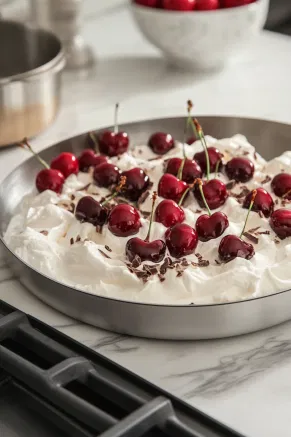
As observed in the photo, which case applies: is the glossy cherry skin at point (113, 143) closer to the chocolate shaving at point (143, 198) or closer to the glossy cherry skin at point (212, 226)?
the chocolate shaving at point (143, 198)

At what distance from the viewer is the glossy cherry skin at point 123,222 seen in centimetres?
112

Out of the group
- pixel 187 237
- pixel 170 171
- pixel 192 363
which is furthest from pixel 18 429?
pixel 170 171

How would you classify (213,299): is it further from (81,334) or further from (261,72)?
(261,72)

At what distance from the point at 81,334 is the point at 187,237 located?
0.19 meters

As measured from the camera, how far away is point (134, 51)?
1.98 metres

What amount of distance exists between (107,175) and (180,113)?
43 cm

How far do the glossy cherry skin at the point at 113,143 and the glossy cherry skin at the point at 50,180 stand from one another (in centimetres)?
15

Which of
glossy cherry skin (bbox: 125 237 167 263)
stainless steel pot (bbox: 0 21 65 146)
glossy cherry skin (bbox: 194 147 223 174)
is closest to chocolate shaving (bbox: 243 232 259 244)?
glossy cherry skin (bbox: 125 237 167 263)

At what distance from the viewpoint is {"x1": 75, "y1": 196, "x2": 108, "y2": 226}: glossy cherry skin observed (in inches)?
45.7

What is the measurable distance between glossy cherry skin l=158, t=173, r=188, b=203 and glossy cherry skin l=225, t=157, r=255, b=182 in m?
0.10

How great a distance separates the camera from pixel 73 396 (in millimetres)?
860

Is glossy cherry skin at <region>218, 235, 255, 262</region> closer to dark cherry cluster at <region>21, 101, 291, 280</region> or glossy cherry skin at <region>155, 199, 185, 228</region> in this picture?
dark cherry cluster at <region>21, 101, 291, 280</region>

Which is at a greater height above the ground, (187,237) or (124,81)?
(187,237)

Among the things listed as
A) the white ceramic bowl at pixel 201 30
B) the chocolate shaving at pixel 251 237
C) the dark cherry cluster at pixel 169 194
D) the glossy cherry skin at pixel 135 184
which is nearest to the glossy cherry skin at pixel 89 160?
the dark cherry cluster at pixel 169 194
